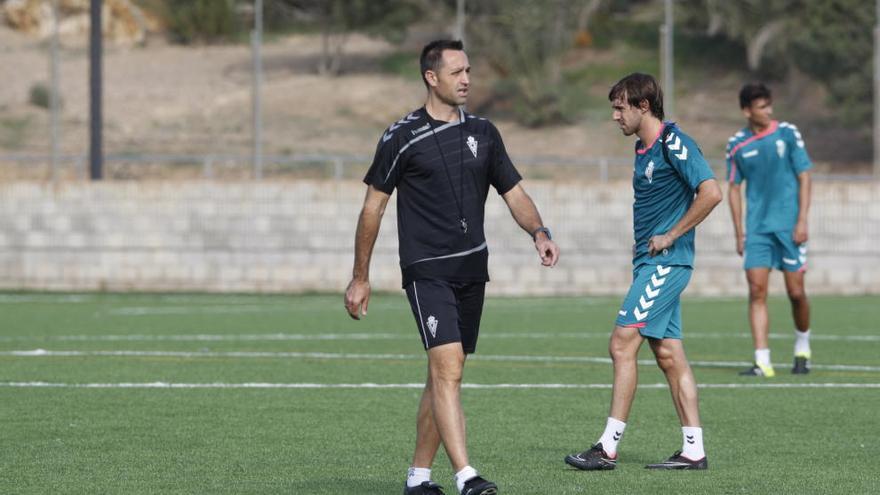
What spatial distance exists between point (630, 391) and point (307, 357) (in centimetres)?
639

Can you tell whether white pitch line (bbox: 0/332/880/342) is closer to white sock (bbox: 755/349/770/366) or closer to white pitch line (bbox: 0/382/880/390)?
white sock (bbox: 755/349/770/366)

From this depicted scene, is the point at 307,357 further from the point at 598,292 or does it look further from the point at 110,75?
the point at 110,75

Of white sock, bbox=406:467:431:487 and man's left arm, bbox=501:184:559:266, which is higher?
man's left arm, bbox=501:184:559:266

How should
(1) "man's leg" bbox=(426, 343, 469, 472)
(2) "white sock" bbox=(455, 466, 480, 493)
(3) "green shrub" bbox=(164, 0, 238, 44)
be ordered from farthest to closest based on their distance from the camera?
(3) "green shrub" bbox=(164, 0, 238, 44)
(1) "man's leg" bbox=(426, 343, 469, 472)
(2) "white sock" bbox=(455, 466, 480, 493)

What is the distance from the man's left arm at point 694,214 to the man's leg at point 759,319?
15.2 ft

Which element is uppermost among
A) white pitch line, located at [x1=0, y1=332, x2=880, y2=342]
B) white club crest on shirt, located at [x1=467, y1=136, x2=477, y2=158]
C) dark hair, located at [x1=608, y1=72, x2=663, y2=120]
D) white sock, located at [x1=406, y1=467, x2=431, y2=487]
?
dark hair, located at [x1=608, y1=72, x2=663, y2=120]

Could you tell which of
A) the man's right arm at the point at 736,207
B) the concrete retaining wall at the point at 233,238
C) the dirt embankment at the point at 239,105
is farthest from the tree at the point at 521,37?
the man's right arm at the point at 736,207

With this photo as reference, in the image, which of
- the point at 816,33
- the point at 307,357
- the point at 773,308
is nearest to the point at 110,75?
the point at 816,33

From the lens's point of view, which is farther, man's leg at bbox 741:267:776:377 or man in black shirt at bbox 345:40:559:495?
man's leg at bbox 741:267:776:377

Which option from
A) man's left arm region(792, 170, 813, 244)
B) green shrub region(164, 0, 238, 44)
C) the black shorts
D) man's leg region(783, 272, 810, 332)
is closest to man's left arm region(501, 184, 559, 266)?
the black shorts

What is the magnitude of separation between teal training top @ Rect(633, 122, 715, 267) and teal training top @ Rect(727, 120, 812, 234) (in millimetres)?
4571

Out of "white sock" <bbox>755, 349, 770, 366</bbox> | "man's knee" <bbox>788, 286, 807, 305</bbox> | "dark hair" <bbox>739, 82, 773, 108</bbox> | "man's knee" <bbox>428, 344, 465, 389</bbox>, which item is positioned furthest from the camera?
"man's knee" <bbox>788, 286, 807, 305</bbox>

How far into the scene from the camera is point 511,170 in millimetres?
7668

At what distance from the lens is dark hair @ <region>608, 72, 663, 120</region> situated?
336 inches
